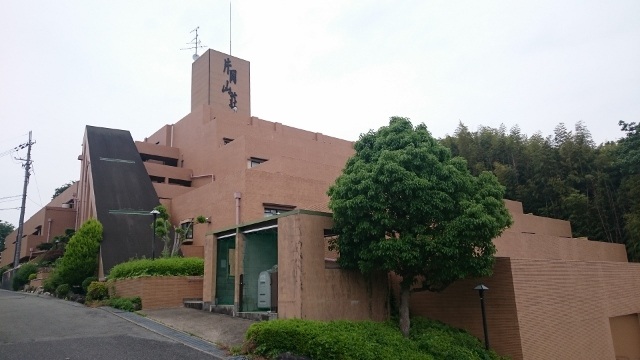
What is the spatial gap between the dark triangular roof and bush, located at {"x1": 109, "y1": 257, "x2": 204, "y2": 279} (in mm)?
3772

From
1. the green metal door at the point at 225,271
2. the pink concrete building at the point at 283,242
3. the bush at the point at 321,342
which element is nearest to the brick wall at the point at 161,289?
the pink concrete building at the point at 283,242

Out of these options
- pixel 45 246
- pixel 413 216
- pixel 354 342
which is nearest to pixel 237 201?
pixel 413 216

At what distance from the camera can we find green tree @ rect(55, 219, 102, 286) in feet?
59.5

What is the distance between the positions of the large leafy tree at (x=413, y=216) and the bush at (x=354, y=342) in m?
0.81

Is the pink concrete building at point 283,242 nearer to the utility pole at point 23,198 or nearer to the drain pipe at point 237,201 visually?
the drain pipe at point 237,201

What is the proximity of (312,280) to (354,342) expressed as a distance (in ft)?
6.70

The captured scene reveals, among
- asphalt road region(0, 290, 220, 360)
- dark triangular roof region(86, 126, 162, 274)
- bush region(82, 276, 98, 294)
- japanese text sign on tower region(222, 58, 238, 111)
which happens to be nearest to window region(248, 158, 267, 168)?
dark triangular roof region(86, 126, 162, 274)

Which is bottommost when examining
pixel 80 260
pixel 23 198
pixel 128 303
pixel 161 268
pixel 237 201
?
pixel 128 303

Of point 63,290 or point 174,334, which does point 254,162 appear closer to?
point 63,290

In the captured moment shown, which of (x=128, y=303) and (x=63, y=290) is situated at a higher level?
(x=63, y=290)

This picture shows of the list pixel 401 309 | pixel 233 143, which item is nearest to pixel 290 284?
pixel 401 309

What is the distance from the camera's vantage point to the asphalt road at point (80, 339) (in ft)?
26.7

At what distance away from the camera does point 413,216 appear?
10023 millimetres

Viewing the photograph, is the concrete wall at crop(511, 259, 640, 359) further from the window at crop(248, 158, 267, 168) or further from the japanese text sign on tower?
the japanese text sign on tower
